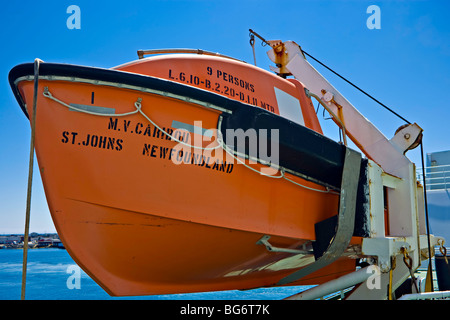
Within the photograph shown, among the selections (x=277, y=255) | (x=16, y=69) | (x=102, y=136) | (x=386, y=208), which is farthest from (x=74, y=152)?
(x=386, y=208)

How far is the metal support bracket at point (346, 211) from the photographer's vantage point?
115 inches

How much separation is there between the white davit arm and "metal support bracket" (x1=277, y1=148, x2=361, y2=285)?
76 centimetres

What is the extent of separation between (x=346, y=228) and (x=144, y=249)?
1.54 metres

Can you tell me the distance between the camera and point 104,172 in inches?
99.5

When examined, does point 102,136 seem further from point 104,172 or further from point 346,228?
point 346,228

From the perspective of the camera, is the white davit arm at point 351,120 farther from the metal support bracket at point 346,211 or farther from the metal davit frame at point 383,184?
the metal support bracket at point 346,211

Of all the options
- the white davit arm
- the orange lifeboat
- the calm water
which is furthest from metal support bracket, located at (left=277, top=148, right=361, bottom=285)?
the calm water

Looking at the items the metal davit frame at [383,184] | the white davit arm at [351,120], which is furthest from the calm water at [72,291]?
the white davit arm at [351,120]

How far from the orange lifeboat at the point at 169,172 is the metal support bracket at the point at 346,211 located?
9 centimetres

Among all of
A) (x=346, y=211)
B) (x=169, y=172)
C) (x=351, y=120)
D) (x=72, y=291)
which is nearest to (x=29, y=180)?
(x=169, y=172)

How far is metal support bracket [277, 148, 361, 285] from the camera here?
2.93 meters

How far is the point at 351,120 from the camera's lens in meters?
4.05

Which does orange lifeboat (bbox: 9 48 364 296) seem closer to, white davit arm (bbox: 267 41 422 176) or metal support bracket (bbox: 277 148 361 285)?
metal support bracket (bbox: 277 148 361 285)

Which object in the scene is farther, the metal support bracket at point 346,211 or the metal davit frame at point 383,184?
the metal davit frame at point 383,184
